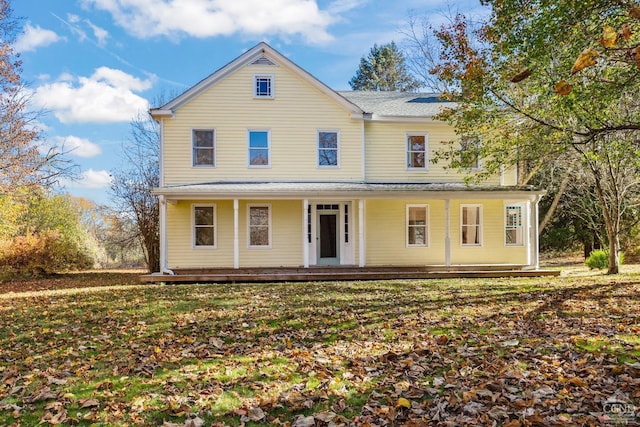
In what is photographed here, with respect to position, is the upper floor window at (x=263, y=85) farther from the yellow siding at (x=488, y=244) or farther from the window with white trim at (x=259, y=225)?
the yellow siding at (x=488, y=244)

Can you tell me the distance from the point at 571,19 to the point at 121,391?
31.7 ft

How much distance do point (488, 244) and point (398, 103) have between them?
663 centimetres

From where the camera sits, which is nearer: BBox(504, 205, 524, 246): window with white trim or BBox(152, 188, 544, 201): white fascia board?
BBox(152, 188, 544, 201): white fascia board

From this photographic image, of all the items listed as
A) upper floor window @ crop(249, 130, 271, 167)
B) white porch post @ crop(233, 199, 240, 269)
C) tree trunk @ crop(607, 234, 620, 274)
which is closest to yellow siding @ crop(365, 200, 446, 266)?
upper floor window @ crop(249, 130, 271, 167)

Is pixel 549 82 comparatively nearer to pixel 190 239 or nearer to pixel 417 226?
pixel 417 226

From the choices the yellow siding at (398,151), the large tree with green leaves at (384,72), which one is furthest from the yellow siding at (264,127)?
the large tree with green leaves at (384,72)

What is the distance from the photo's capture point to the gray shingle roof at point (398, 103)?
16812 mm

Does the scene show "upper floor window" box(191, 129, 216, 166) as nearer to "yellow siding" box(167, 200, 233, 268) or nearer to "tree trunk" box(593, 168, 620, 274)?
"yellow siding" box(167, 200, 233, 268)

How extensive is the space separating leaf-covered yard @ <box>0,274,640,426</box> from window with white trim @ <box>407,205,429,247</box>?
7122mm

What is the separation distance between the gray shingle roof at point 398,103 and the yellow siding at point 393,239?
11.5 ft

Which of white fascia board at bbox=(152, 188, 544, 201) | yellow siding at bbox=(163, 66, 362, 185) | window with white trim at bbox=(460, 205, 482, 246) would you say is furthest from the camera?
window with white trim at bbox=(460, 205, 482, 246)

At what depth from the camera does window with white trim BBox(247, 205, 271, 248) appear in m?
15.8

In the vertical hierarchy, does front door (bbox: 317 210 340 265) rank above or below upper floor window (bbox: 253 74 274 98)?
below

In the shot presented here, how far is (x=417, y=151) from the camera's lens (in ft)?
54.6
